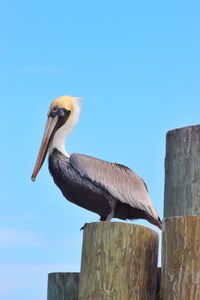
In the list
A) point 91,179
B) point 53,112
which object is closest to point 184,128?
point 91,179

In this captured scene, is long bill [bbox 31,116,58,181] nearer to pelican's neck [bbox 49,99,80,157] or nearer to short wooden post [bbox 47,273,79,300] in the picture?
pelican's neck [bbox 49,99,80,157]

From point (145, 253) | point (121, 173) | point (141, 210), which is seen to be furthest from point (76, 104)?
point (145, 253)

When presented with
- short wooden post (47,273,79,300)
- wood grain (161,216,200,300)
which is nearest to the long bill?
short wooden post (47,273,79,300)

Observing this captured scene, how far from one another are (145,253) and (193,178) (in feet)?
2.75

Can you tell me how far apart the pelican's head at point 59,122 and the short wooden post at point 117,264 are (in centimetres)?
319

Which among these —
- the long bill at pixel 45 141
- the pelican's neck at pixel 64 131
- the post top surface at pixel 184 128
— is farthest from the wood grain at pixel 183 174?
the pelican's neck at pixel 64 131

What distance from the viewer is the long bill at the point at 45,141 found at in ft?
27.1

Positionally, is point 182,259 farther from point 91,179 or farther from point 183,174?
point 91,179

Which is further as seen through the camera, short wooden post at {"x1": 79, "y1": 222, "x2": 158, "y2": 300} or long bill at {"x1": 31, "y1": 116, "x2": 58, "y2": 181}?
long bill at {"x1": 31, "y1": 116, "x2": 58, "y2": 181}

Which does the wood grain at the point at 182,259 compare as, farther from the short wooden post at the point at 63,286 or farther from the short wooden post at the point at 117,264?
the short wooden post at the point at 63,286

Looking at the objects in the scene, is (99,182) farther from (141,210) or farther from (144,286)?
(144,286)

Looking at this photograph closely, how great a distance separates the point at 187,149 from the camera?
589 cm

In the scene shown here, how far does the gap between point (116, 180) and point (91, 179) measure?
40 cm

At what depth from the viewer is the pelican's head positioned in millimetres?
8508
